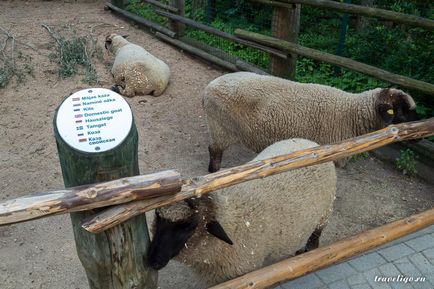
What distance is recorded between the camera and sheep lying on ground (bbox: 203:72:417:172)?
13.0 feet

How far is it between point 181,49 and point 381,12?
4482 millimetres

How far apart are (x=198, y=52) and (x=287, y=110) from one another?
392cm

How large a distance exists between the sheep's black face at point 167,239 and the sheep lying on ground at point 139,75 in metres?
4.32

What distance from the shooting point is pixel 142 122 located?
17.9 feet

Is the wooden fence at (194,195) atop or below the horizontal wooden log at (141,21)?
atop

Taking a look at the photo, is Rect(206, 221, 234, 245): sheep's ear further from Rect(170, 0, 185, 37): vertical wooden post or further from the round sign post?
Rect(170, 0, 185, 37): vertical wooden post

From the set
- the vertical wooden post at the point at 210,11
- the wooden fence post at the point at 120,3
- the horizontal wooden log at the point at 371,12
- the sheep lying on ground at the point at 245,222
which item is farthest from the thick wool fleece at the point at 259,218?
the wooden fence post at the point at 120,3

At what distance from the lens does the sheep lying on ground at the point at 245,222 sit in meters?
2.10

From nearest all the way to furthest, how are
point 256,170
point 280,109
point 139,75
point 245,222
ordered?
point 256,170, point 245,222, point 280,109, point 139,75

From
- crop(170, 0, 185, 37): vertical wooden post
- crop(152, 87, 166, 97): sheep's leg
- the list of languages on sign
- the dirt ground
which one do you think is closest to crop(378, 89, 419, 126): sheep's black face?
the dirt ground

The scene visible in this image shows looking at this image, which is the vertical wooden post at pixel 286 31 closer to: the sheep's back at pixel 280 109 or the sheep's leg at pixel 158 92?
the sheep's back at pixel 280 109

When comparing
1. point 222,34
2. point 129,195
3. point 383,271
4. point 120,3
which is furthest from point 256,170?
point 120,3

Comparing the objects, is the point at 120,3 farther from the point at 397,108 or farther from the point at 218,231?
the point at 218,231

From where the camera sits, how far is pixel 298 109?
3969mm
